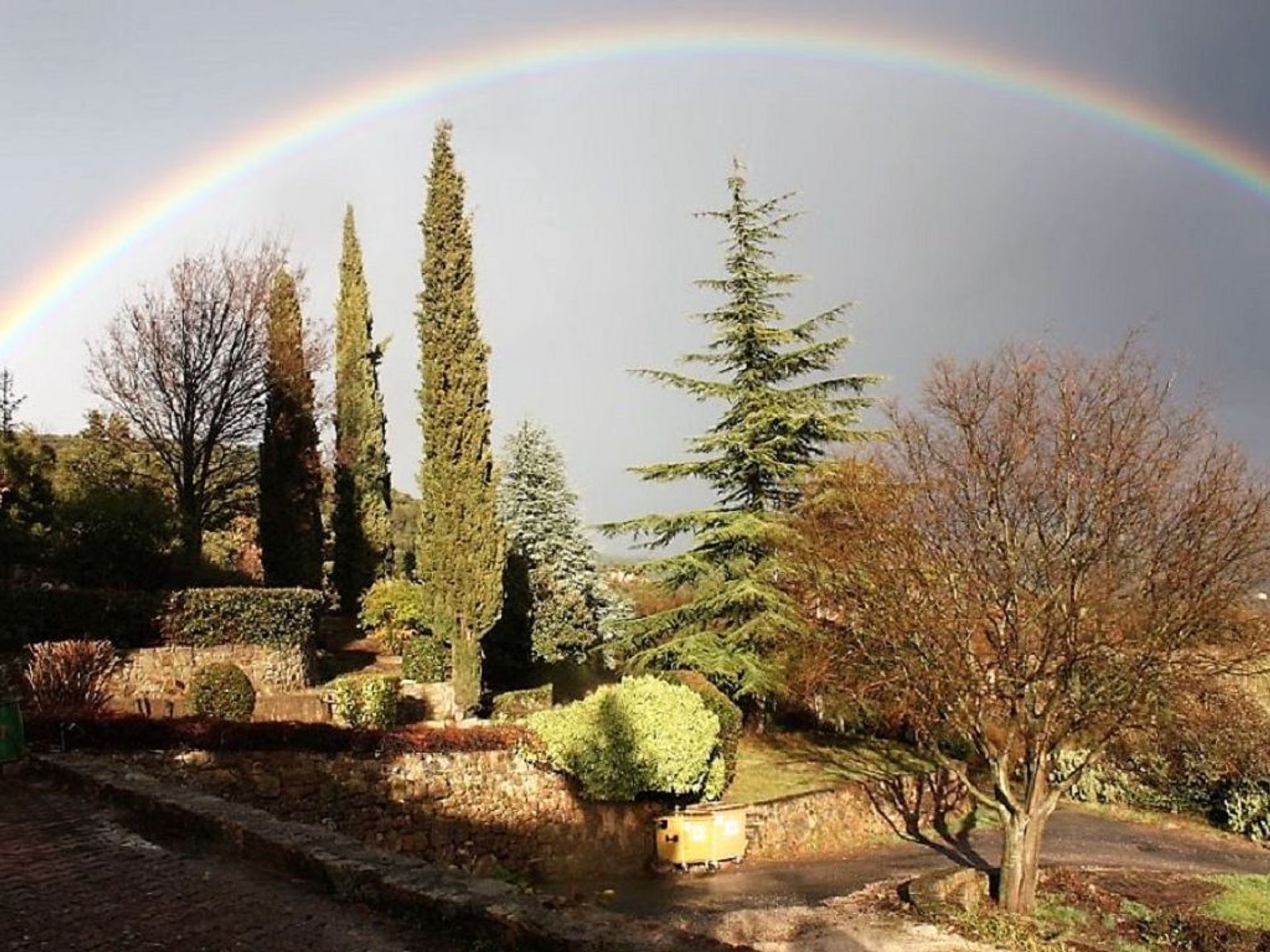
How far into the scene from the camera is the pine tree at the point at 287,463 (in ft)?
82.6

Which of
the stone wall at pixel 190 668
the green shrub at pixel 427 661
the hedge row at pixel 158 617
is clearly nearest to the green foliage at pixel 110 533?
the hedge row at pixel 158 617

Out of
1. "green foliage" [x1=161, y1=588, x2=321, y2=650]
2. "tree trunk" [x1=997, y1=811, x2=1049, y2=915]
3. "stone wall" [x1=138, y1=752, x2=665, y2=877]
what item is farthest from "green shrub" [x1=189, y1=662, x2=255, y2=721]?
"tree trunk" [x1=997, y1=811, x2=1049, y2=915]

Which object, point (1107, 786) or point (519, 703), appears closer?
point (519, 703)

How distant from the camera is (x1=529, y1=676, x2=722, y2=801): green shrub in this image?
14094 millimetres

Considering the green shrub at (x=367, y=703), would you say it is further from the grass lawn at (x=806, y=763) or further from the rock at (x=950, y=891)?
the rock at (x=950, y=891)

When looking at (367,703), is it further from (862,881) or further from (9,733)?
(862,881)

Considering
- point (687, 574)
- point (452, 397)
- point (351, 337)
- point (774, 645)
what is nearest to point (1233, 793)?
point (774, 645)

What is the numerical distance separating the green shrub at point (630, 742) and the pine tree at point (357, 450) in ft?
49.3

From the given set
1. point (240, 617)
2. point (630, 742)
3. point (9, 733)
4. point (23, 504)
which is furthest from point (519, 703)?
point (23, 504)

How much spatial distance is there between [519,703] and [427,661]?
2240 mm

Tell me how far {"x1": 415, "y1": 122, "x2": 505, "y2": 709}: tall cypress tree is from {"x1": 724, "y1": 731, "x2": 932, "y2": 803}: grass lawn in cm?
612

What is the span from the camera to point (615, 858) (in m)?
14.2

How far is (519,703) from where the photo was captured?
19.8 m

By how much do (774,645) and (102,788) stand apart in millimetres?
13859
